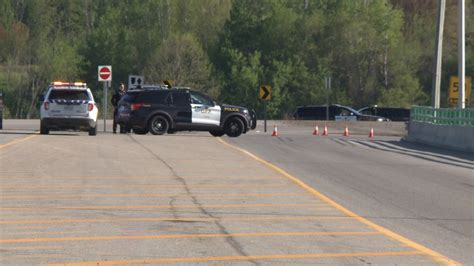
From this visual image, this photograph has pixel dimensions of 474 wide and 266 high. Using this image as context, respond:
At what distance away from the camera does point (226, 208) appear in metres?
14.2

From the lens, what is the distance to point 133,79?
4425 cm

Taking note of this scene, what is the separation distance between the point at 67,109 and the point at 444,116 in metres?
11.8

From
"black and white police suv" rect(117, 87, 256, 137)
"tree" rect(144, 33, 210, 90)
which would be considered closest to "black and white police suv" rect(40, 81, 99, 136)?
"black and white police suv" rect(117, 87, 256, 137)

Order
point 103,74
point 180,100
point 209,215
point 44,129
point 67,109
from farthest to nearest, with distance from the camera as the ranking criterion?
point 103,74 → point 180,100 → point 44,129 → point 67,109 → point 209,215

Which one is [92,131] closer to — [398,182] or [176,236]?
[398,182]

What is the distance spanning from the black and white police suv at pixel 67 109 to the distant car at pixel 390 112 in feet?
124

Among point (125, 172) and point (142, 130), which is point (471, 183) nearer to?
point (125, 172)

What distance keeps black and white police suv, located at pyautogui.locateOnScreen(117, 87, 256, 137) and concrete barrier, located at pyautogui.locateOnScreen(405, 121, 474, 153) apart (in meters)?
6.38

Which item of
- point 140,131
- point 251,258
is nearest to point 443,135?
point 140,131

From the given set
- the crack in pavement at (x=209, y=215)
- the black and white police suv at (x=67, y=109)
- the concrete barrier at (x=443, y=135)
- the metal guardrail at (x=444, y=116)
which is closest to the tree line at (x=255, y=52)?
the metal guardrail at (x=444, y=116)

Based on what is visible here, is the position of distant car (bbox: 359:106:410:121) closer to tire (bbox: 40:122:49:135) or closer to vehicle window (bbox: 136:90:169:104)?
vehicle window (bbox: 136:90:169:104)

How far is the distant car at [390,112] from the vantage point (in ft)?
222

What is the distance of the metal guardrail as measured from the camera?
102 feet

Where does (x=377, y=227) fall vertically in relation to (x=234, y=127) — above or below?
below
